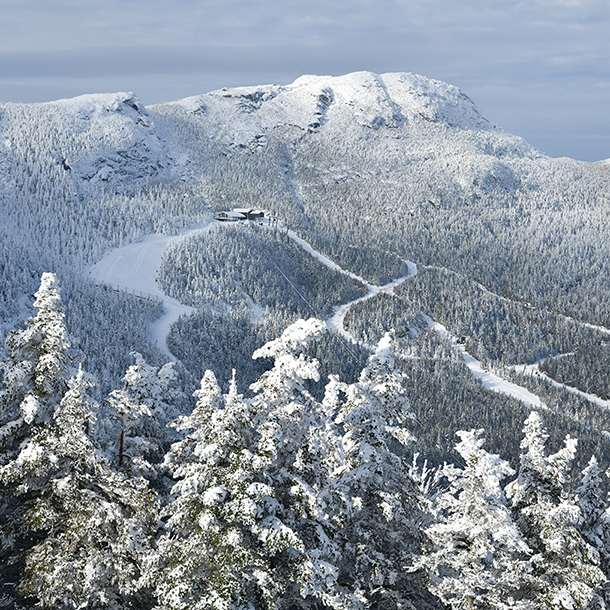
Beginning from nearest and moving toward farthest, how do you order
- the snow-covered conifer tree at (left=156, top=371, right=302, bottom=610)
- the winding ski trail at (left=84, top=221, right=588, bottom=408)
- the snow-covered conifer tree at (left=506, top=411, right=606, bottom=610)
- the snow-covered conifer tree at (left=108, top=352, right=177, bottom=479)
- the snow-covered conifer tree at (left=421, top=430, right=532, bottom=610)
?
the snow-covered conifer tree at (left=156, top=371, right=302, bottom=610) < the snow-covered conifer tree at (left=506, top=411, right=606, bottom=610) < the snow-covered conifer tree at (left=421, top=430, right=532, bottom=610) < the snow-covered conifer tree at (left=108, top=352, right=177, bottom=479) < the winding ski trail at (left=84, top=221, right=588, bottom=408)

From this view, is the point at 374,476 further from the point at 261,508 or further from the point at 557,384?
the point at 557,384

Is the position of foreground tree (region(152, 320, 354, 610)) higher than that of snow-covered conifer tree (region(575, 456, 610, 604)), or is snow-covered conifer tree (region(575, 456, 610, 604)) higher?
foreground tree (region(152, 320, 354, 610))

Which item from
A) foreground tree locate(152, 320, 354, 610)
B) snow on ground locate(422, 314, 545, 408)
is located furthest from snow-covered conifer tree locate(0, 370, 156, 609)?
snow on ground locate(422, 314, 545, 408)

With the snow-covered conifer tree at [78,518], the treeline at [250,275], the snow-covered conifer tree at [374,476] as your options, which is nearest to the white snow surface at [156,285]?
the treeline at [250,275]

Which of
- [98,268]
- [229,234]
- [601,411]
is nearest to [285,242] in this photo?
[229,234]

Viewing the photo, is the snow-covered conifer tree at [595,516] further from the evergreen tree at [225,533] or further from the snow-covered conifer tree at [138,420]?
the snow-covered conifer tree at [138,420]

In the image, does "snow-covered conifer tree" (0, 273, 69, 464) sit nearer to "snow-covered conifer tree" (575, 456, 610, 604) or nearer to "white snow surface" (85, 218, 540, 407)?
"snow-covered conifer tree" (575, 456, 610, 604)
